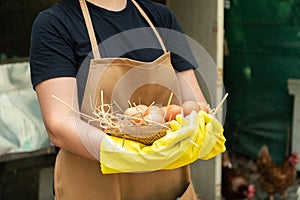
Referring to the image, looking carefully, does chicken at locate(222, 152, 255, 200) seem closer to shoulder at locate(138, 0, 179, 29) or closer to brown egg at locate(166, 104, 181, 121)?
shoulder at locate(138, 0, 179, 29)

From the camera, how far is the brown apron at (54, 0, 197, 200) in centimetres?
154

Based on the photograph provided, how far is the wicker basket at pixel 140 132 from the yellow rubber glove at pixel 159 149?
0.01 meters

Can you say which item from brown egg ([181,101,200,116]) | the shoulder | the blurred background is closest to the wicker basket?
brown egg ([181,101,200,116])

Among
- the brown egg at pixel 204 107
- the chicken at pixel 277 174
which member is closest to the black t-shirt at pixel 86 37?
the brown egg at pixel 204 107

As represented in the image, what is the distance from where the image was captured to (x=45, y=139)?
285 centimetres

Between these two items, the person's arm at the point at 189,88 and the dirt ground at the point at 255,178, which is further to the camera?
the dirt ground at the point at 255,178

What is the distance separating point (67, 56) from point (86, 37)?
0.09m

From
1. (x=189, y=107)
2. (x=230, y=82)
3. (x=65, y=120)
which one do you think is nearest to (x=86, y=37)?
(x=65, y=120)

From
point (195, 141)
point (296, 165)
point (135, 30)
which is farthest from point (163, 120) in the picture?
point (296, 165)

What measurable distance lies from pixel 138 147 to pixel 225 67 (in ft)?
10.8

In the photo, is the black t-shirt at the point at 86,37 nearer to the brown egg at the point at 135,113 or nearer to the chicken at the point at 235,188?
the brown egg at the point at 135,113

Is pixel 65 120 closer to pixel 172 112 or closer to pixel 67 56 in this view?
pixel 67 56

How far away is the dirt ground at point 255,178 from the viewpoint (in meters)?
4.01

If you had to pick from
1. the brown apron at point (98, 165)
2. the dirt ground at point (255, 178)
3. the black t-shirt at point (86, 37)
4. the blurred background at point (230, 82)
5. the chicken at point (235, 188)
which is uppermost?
the black t-shirt at point (86, 37)
